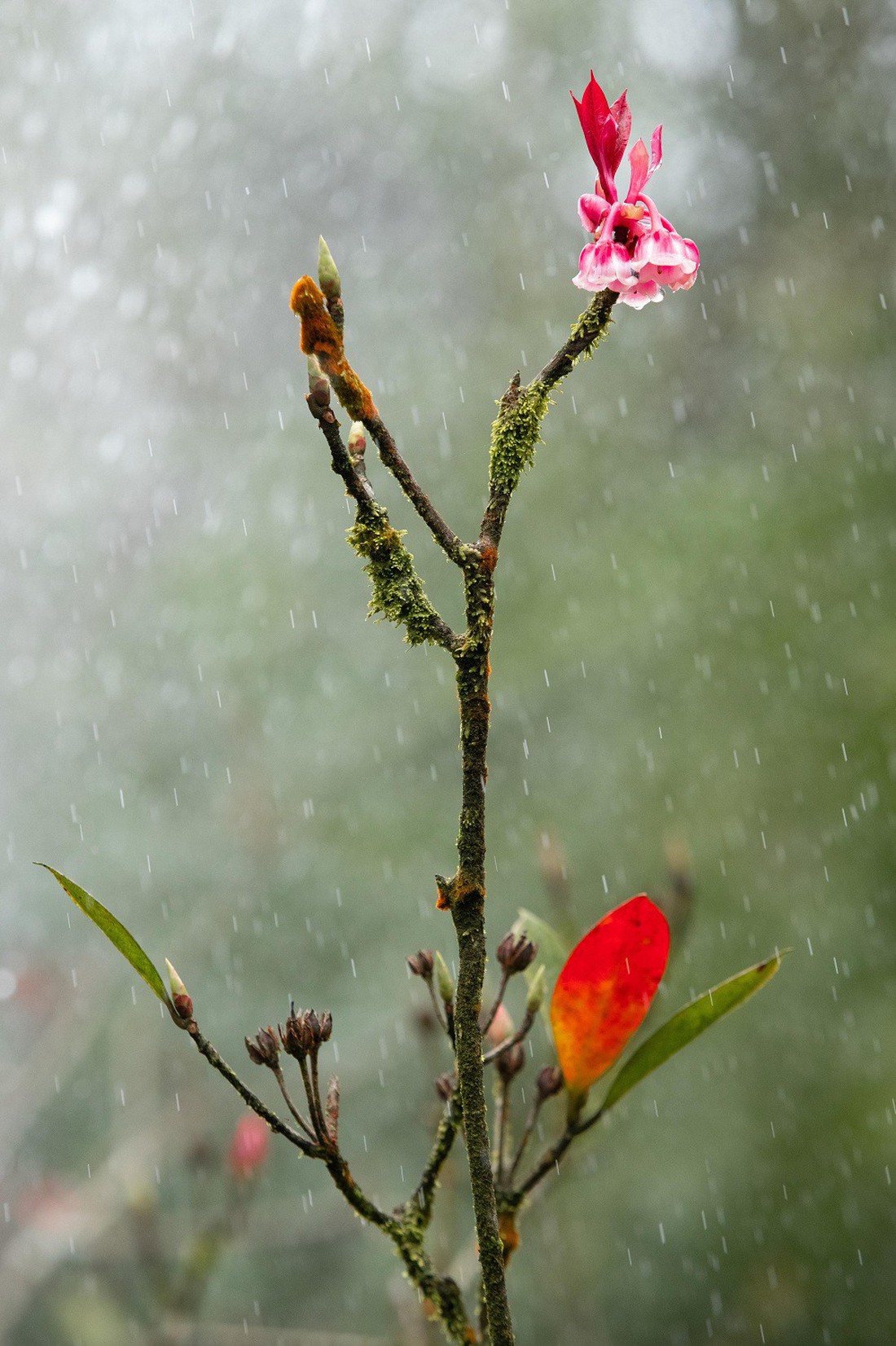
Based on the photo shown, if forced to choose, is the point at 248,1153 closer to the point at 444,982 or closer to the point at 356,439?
the point at 444,982

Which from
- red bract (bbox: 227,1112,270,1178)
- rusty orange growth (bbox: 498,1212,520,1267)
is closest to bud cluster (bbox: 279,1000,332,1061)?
rusty orange growth (bbox: 498,1212,520,1267)

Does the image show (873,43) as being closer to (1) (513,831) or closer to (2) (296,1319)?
(1) (513,831)

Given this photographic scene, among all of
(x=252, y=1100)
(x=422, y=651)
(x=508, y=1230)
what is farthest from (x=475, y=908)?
(x=422, y=651)

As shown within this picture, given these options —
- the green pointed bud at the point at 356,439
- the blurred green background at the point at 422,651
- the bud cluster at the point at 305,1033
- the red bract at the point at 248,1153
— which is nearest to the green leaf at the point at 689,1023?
the bud cluster at the point at 305,1033

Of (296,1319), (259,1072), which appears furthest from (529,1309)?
(259,1072)

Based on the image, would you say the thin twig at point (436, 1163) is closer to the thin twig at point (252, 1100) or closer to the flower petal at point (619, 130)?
the thin twig at point (252, 1100)
